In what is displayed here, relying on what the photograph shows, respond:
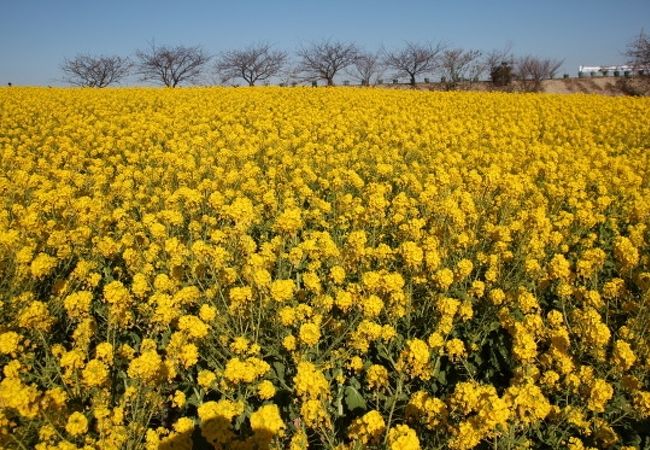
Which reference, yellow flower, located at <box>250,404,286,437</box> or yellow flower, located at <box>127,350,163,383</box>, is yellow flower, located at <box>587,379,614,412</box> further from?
yellow flower, located at <box>127,350,163,383</box>

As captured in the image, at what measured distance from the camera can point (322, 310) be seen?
3.59 m

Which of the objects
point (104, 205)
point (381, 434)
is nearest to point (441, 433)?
point (381, 434)

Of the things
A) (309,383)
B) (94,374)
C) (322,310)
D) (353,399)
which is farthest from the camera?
(322,310)

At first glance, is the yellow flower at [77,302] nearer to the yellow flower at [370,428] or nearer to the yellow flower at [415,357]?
the yellow flower at [370,428]

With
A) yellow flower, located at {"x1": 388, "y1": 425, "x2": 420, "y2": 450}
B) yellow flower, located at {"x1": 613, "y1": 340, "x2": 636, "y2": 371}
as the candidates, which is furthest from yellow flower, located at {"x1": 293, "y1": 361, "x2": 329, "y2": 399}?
yellow flower, located at {"x1": 613, "y1": 340, "x2": 636, "y2": 371}

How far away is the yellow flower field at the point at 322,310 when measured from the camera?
2.57 m

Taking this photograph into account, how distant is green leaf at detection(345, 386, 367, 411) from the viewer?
3.29 m

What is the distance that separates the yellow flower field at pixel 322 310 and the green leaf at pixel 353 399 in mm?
15

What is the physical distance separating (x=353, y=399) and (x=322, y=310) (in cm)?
68

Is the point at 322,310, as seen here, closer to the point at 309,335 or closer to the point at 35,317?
the point at 309,335

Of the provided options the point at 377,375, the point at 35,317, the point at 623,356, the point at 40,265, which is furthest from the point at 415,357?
the point at 40,265

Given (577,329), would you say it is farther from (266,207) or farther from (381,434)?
(266,207)

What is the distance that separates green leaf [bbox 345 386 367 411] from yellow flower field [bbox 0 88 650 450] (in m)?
0.02

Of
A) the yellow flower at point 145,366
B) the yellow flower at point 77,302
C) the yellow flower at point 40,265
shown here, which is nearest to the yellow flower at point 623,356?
the yellow flower at point 145,366
